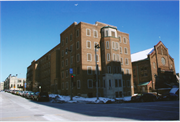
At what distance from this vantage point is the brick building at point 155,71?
4931 cm

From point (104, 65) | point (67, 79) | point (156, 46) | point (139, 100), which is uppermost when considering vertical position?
point (156, 46)

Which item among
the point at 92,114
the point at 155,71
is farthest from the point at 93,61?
the point at 92,114

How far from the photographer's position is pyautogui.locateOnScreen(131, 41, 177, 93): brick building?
162 feet

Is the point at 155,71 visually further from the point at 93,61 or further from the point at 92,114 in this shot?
the point at 92,114

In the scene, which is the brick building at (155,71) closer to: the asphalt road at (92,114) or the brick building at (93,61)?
the brick building at (93,61)

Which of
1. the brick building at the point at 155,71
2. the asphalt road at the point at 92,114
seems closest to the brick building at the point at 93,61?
the brick building at the point at 155,71

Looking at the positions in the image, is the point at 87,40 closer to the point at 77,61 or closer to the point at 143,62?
the point at 77,61

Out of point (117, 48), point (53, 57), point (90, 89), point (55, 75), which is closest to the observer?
point (90, 89)

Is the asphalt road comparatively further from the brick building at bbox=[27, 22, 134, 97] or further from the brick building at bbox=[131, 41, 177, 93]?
the brick building at bbox=[131, 41, 177, 93]

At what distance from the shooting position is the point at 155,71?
50812 mm

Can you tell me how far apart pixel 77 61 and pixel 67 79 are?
6.63 meters

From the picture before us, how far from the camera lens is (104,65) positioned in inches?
1471

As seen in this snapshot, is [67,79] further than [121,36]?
No

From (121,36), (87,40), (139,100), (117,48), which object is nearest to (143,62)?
(121,36)
